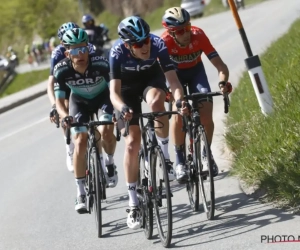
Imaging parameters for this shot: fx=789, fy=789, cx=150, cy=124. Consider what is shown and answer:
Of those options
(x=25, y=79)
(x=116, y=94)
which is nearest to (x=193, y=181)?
(x=116, y=94)

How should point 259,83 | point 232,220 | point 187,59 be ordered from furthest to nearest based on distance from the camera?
point 259,83, point 187,59, point 232,220

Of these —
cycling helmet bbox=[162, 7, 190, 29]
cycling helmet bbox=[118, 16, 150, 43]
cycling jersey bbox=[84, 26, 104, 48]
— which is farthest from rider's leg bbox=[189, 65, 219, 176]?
cycling jersey bbox=[84, 26, 104, 48]

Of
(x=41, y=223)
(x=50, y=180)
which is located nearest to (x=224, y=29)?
(x=50, y=180)

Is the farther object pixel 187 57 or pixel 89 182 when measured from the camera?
pixel 187 57

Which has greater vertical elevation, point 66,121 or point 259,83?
point 66,121

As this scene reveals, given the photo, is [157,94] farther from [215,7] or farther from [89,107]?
[215,7]

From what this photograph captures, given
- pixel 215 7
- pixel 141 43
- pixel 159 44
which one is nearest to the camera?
pixel 141 43

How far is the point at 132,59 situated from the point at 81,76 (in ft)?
3.39

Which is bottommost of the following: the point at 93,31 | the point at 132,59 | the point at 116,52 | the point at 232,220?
the point at 232,220

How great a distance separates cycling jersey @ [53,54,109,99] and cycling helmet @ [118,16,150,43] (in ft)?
4.42

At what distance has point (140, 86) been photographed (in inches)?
311

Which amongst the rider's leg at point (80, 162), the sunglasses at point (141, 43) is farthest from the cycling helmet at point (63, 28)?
the sunglasses at point (141, 43)

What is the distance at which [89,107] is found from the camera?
870cm

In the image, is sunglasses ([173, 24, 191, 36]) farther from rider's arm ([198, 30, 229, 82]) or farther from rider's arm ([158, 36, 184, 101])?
rider's arm ([158, 36, 184, 101])
